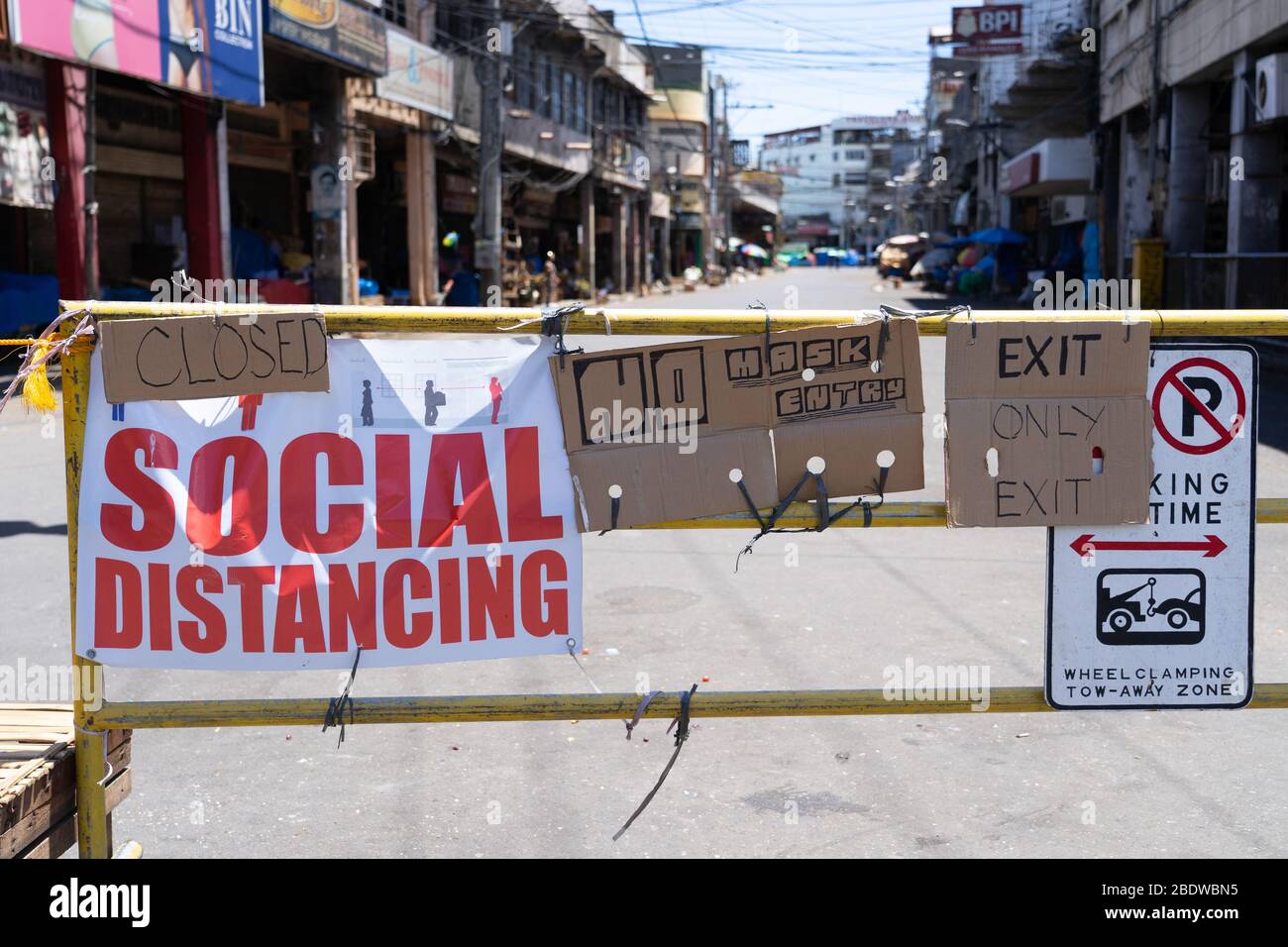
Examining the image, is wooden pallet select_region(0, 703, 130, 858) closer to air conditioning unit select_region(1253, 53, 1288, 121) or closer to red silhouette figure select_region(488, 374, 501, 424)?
red silhouette figure select_region(488, 374, 501, 424)

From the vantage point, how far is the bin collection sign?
15586mm

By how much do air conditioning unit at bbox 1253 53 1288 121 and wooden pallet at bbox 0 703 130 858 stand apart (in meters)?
19.1

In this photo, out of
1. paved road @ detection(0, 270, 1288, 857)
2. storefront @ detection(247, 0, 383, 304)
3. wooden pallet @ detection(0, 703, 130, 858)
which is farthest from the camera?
storefront @ detection(247, 0, 383, 304)

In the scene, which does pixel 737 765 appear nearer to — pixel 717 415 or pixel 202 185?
pixel 717 415

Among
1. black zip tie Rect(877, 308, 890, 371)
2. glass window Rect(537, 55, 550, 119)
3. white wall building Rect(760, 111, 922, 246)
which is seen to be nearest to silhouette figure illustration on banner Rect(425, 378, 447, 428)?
black zip tie Rect(877, 308, 890, 371)

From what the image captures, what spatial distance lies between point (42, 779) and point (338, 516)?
90 centimetres

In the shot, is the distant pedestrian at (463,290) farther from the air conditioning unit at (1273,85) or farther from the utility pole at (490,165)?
the air conditioning unit at (1273,85)

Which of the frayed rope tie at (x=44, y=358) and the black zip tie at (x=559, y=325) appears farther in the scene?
the black zip tie at (x=559, y=325)

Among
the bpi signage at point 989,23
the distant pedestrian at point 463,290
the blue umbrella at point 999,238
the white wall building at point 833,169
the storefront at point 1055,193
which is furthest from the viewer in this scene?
the white wall building at point 833,169

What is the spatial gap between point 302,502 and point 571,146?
1680 inches

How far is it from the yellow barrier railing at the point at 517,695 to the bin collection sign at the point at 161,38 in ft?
45.6

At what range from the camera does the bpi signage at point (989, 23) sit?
43.7 meters

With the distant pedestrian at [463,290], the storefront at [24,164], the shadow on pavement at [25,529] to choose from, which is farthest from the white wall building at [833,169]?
the shadow on pavement at [25,529]
